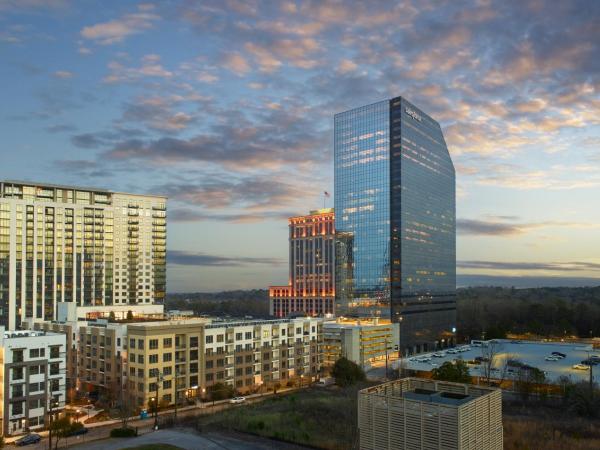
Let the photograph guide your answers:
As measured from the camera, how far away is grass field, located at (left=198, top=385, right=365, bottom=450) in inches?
2341

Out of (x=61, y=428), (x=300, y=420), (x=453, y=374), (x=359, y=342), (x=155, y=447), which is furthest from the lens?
(x=359, y=342)

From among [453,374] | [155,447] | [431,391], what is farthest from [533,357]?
[155,447]

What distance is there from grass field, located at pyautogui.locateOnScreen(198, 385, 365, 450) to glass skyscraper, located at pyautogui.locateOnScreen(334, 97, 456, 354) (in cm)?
8108

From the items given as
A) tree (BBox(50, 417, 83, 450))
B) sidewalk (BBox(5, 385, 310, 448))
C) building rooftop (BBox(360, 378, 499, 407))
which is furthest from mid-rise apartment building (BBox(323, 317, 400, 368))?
building rooftop (BBox(360, 378, 499, 407))

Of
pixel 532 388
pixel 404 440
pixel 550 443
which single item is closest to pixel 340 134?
pixel 532 388

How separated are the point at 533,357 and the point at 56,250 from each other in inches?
5553

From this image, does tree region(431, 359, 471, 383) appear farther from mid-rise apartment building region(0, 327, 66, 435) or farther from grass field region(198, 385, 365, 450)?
mid-rise apartment building region(0, 327, 66, 435)

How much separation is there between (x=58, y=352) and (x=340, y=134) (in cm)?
12097

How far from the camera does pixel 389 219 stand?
16175 centimetres

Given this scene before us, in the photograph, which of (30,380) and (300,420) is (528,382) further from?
(30,380)

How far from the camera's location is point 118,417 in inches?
3076

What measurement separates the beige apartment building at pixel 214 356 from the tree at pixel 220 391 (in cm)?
134

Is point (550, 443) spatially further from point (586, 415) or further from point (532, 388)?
point (532, 388)

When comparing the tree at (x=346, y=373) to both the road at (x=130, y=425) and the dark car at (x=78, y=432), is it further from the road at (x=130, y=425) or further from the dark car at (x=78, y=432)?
the dark car at (x=78, y=432)
